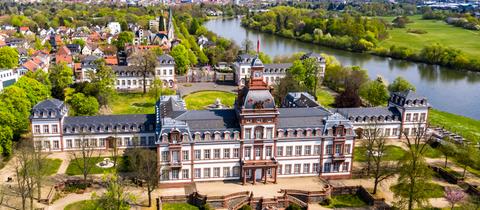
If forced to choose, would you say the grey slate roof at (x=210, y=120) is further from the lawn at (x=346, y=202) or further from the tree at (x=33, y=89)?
the tree at (x=33, y=89)

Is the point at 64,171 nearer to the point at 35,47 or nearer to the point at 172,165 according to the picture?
the point at 172,165

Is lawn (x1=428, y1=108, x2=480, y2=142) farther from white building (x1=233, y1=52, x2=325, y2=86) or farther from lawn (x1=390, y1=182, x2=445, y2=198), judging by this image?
white building (x1=233, y1=52, x2=325, y2=86)

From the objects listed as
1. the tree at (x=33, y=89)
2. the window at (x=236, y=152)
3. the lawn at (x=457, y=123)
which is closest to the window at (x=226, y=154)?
the window at (x=236, y=152)

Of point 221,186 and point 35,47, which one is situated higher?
point 35,47

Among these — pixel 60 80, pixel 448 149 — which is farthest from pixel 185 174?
pixel 60 80

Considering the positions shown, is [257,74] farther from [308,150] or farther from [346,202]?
[346,202]

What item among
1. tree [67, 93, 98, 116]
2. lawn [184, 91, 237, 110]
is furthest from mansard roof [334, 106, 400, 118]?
tree [67, 93, 98, 116]

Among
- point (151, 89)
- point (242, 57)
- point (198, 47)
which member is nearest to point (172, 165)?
point (151, 89)
